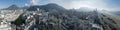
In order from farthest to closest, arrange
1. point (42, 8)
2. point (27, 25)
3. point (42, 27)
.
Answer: point (42, 8) < point (27, 25) < point (42, 27)

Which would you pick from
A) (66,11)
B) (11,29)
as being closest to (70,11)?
(66,11)

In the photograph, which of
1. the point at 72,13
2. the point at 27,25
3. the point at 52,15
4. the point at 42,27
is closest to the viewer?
the point at 42,27

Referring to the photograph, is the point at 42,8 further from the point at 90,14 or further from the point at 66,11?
the point at 90,14

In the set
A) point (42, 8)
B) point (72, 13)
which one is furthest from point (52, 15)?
point (42, 8)

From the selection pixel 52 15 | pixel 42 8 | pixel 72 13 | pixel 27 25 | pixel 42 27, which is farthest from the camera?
pixel 42 8

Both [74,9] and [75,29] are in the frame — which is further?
[74,9]

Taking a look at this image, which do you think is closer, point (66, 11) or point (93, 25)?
point (93, 25)

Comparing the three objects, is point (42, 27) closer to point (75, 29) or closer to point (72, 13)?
point (75, 29)

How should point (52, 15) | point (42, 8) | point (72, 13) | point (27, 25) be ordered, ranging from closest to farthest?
1. point (27, 25)
2. point (52, 15)
3. point (72, 13)
4. point (42, 8)
